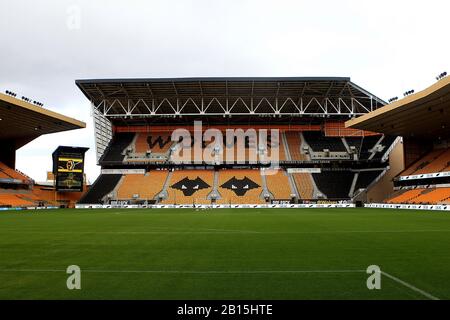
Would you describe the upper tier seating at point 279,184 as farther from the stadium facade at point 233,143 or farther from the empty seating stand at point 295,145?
the empty seating stand at point 295,145

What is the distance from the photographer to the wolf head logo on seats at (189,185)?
59950mm

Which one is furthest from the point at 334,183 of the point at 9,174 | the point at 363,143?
the point at 9,174

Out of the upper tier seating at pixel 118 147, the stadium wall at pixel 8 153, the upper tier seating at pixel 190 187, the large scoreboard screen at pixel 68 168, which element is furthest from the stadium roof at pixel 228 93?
the stadium wall at pixel 8 153

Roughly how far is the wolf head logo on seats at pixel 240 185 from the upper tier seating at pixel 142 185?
34.3ft

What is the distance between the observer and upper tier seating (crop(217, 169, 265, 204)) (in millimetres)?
57906

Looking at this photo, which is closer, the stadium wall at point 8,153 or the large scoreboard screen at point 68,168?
the large scoreboard screen at point 68,168

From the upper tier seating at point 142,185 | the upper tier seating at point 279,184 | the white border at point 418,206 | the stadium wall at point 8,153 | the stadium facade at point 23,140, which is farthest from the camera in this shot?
the stadium wall at point 8,153

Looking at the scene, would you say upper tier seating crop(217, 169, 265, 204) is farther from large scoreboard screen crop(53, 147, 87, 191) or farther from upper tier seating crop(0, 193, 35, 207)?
upper tier seating crop(0, 193, 35, 207)

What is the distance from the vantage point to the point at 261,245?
11797 mm

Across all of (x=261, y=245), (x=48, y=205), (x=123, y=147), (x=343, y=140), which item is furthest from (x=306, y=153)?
(x=261, y=245)

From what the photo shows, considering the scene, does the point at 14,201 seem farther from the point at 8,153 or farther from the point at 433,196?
the point at 433,196

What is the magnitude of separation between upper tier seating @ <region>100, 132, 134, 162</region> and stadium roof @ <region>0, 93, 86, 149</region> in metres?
10.8

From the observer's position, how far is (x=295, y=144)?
67.8 metres
